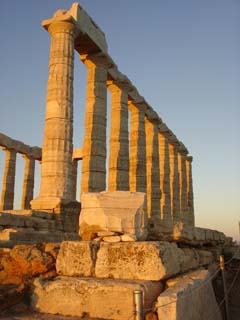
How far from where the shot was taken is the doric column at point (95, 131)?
16.9 metres

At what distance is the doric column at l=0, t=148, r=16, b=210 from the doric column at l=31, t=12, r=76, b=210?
48.2 feet

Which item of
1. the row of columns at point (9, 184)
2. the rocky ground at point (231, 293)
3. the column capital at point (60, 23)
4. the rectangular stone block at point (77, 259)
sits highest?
the column capital at point (60, 23)

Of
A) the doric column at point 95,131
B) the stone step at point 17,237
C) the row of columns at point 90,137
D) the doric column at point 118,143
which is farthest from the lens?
the doric column at point 118,143

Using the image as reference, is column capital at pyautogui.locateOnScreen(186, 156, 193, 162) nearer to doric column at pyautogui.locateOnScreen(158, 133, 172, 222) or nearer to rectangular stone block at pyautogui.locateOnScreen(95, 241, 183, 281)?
doric column at pyautogui.locateOnScreen(158, 133, 172, 222)

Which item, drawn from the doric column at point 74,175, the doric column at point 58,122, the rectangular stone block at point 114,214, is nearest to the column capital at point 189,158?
the doric column at point 74,175

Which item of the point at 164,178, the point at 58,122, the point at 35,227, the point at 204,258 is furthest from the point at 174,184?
the point at 204,258

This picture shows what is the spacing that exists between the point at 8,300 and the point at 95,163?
12596mm

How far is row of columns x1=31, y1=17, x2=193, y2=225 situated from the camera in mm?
14172

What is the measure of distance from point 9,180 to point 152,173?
1220 centimetres

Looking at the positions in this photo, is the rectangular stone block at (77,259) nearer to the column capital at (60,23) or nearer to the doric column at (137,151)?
the column capital at (60,23)

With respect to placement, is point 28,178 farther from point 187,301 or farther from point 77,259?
point 187,301

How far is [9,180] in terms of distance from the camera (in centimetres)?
2842

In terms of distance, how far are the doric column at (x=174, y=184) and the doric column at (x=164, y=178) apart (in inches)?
99.0

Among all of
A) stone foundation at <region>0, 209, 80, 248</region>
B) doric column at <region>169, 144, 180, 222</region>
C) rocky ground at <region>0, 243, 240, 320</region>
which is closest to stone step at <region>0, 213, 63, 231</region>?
stone foundation at <region>0, 209, 80, 248</region>
